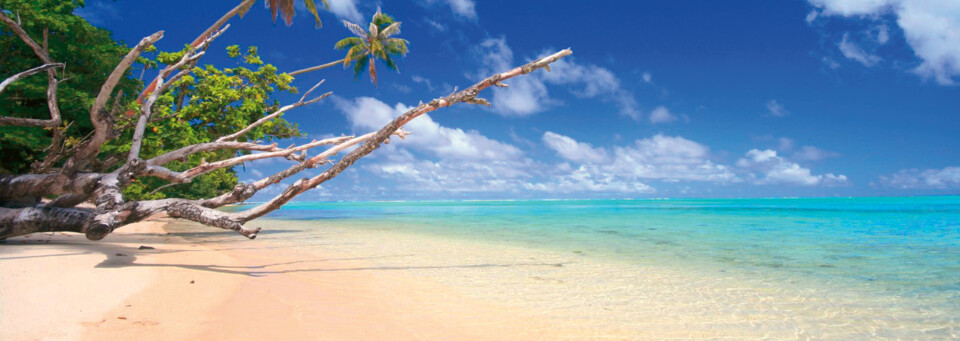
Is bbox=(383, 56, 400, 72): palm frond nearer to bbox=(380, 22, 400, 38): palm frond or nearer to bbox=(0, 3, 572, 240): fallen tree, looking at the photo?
bbox=(380, 22, 400, 38): palm frond

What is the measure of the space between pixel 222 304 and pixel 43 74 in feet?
35.8

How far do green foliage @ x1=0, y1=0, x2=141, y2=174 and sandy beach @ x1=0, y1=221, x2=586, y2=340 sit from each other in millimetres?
5132

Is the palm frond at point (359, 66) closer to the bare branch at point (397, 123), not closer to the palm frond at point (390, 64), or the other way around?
the palm frond at point (390, 64)

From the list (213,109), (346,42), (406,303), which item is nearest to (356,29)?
(346,42)

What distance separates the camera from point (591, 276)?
7.06m

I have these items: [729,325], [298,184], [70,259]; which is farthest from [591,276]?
[70,259]

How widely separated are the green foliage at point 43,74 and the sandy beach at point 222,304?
5.13 metres

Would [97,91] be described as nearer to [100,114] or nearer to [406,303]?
[100,114]

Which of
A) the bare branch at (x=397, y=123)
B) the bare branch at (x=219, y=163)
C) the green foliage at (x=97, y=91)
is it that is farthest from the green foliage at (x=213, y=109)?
the bare branch at (x=397, y=123)

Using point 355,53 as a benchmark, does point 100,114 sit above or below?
below

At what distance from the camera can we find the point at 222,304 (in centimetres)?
438

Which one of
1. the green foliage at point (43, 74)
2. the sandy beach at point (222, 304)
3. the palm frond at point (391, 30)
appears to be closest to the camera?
the sandy beach at point (222, 304)

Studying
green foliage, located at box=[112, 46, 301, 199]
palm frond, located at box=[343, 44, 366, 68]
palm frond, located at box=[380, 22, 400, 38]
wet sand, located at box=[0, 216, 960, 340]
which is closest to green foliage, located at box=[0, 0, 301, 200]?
green foliage, located at box=[112, 46, 301, 199]

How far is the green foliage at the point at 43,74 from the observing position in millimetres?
10062
